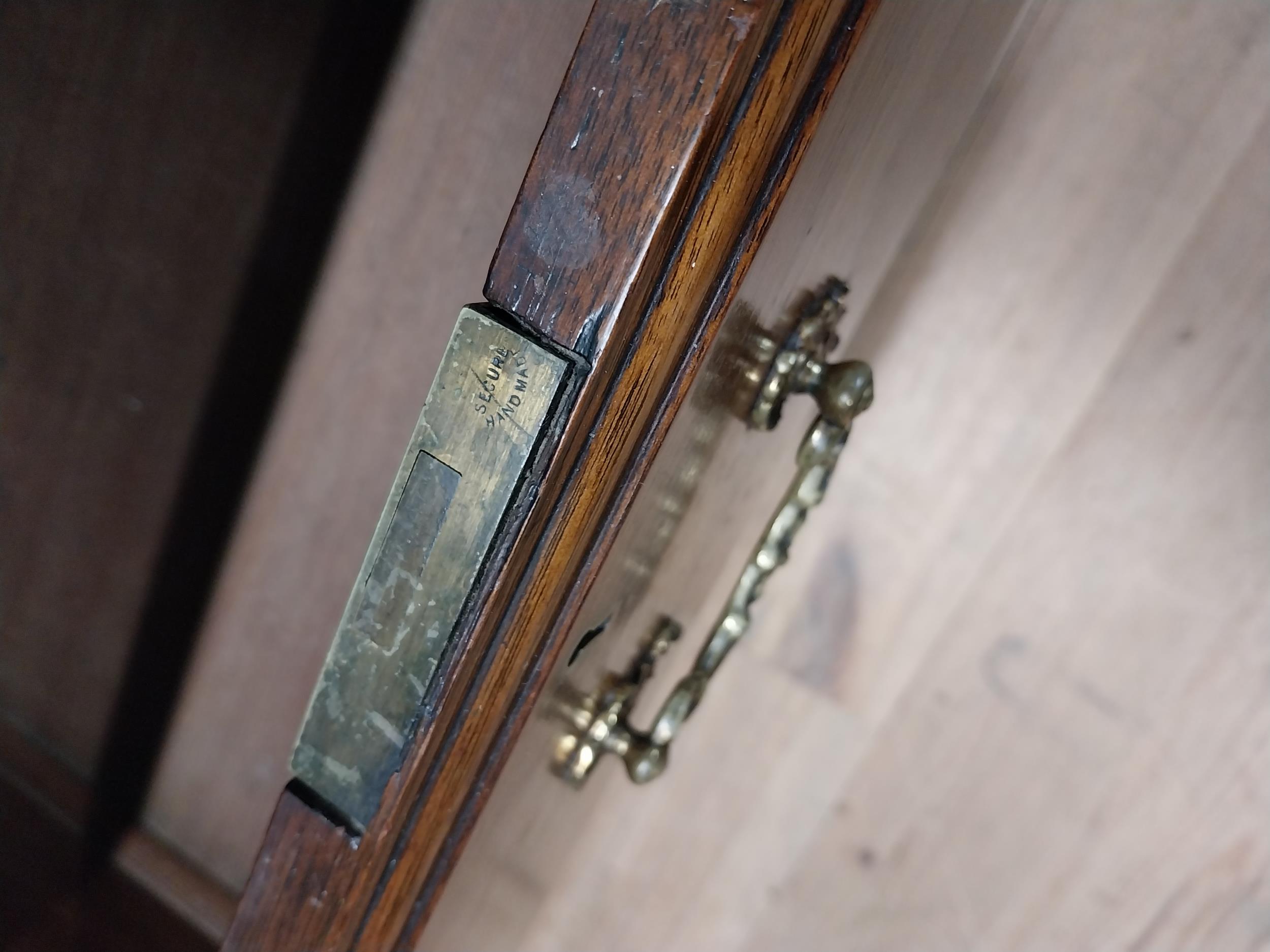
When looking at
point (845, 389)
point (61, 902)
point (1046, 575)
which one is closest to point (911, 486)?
point (1046, 575)

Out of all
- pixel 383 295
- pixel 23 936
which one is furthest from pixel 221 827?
pixel 383 295

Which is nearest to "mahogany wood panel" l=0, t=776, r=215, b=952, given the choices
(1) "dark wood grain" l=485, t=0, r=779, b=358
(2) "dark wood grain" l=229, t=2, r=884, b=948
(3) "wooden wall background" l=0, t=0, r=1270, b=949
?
(3) "wooden wall background" l=0, t=0, r=1270, b=949

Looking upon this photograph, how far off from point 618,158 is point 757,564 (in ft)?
0.86

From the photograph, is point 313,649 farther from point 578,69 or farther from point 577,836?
point 578,69

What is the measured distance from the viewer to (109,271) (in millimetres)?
481

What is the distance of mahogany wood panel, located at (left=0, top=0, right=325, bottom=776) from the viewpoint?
17.0 inches

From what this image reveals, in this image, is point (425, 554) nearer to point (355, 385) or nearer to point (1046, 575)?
point (355, 385)

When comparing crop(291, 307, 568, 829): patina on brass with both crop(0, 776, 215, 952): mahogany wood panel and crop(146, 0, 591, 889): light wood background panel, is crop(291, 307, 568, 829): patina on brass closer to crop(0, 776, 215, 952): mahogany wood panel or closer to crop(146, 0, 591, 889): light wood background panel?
crop(146, 0, 591, 889): light wood background panel

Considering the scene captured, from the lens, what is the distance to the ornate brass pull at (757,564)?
1.15ft

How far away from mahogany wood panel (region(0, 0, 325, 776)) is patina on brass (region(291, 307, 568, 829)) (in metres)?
0.33

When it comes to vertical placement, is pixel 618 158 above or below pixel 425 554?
above

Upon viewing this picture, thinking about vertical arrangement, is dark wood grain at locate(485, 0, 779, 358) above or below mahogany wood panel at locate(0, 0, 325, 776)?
above

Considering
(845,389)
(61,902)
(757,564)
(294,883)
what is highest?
(845,389)

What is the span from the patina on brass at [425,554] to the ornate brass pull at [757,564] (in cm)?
8
